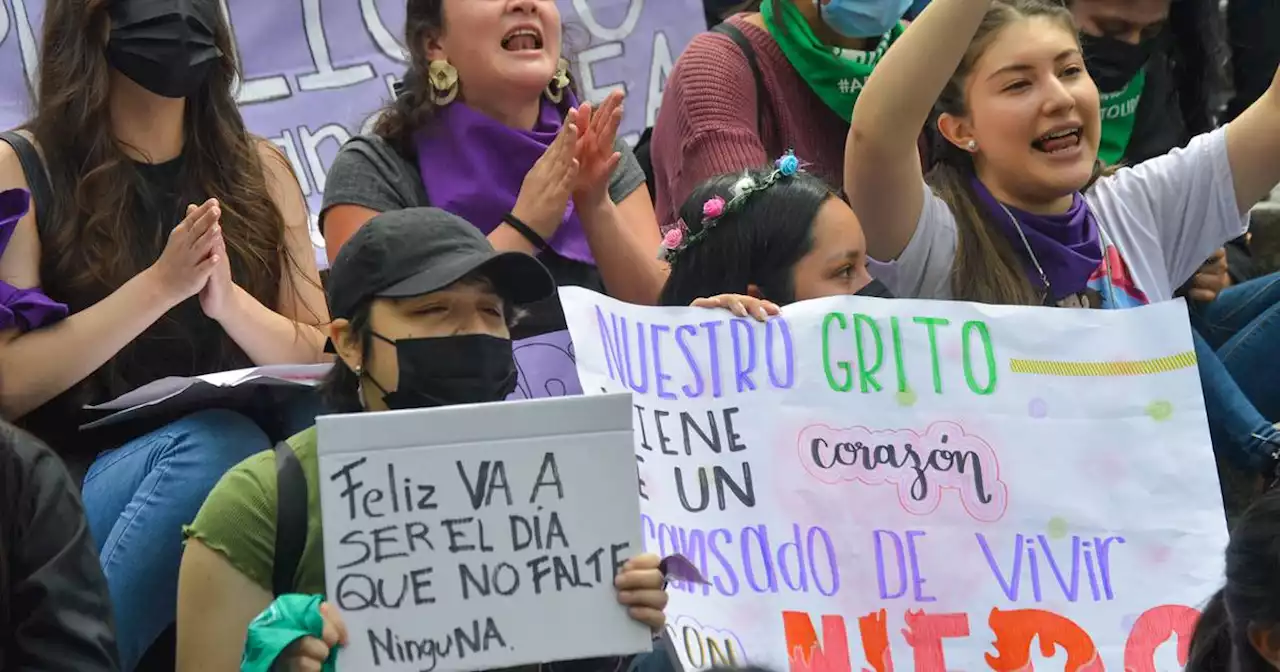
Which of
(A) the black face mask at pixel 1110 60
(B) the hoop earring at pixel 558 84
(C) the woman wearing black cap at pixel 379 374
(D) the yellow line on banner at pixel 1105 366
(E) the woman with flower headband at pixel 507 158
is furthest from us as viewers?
(A) the black face mask at pixel 1110 60

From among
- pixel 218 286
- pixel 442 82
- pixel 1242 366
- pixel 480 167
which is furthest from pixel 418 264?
pixel 1242 366

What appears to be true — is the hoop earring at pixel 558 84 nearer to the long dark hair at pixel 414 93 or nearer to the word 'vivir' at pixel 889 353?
the long dark hair at pixel 414 93

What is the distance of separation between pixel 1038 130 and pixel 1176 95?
1395 mm

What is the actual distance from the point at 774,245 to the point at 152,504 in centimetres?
122

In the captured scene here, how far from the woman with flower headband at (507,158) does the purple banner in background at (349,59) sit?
867 mm

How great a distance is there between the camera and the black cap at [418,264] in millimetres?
2652

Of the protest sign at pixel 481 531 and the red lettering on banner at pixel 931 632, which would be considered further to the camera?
the red lettering on banner at pixel 931 632

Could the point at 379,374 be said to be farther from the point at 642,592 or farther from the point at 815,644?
the point at 815,644

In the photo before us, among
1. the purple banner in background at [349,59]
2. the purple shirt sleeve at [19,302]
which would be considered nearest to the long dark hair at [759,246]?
the purple shirt sleeve at [19,302]

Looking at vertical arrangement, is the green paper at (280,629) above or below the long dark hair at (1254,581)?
above

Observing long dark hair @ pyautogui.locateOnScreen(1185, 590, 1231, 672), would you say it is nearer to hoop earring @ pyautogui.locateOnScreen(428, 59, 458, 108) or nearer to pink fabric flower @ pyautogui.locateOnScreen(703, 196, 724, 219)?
Result: pink fabric flower @ pyautogui.locateOnScreen(703, 196, 724, 219)

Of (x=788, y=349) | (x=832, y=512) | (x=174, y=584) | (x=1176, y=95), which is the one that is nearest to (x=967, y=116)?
(x=788, y=349)

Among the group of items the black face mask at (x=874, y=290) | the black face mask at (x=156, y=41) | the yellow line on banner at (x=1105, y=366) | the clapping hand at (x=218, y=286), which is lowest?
the yellow line on banner at (x=1105, y=366)

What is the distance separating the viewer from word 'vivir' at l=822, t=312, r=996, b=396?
3.04 metres
